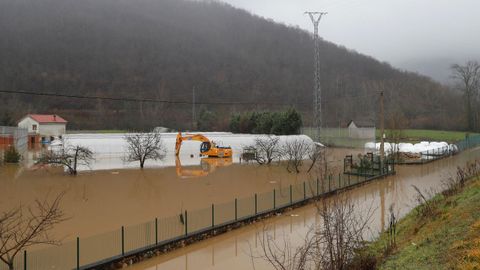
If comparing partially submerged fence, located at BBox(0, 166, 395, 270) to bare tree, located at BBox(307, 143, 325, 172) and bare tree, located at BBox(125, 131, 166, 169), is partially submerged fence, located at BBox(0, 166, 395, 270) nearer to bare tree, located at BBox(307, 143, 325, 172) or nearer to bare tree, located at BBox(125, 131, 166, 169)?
bare tree, located at BBox(307, 143, 325, 172)

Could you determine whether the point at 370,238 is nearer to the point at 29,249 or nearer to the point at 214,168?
the point at 29,249

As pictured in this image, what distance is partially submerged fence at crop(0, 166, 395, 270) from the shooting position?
1069 centimetres

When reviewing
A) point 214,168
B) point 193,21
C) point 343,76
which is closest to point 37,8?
point 193,21

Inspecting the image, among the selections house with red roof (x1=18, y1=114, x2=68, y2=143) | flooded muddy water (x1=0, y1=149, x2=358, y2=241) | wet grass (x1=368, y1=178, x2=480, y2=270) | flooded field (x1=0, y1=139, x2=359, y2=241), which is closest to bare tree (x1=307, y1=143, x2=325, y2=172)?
flooded muddy water (x1=0, y1=149, x2=358, y2=241)

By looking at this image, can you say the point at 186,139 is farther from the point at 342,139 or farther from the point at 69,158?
the point at 342,139

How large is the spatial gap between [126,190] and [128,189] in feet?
1.23

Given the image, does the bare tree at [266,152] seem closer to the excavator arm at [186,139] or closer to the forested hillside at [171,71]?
the excavator arm at [186,139]

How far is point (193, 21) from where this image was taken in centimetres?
16062

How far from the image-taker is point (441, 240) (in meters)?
8.87

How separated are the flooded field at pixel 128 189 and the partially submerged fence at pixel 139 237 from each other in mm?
1192

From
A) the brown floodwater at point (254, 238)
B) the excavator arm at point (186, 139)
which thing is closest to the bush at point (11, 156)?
the excavator arm at point (186, 139)

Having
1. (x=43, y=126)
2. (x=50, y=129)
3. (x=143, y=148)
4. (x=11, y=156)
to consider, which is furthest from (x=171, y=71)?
(x=11, y=156)

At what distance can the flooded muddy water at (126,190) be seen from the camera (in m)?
16.2

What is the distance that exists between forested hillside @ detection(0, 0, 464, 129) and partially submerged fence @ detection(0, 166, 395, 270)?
45.3m
